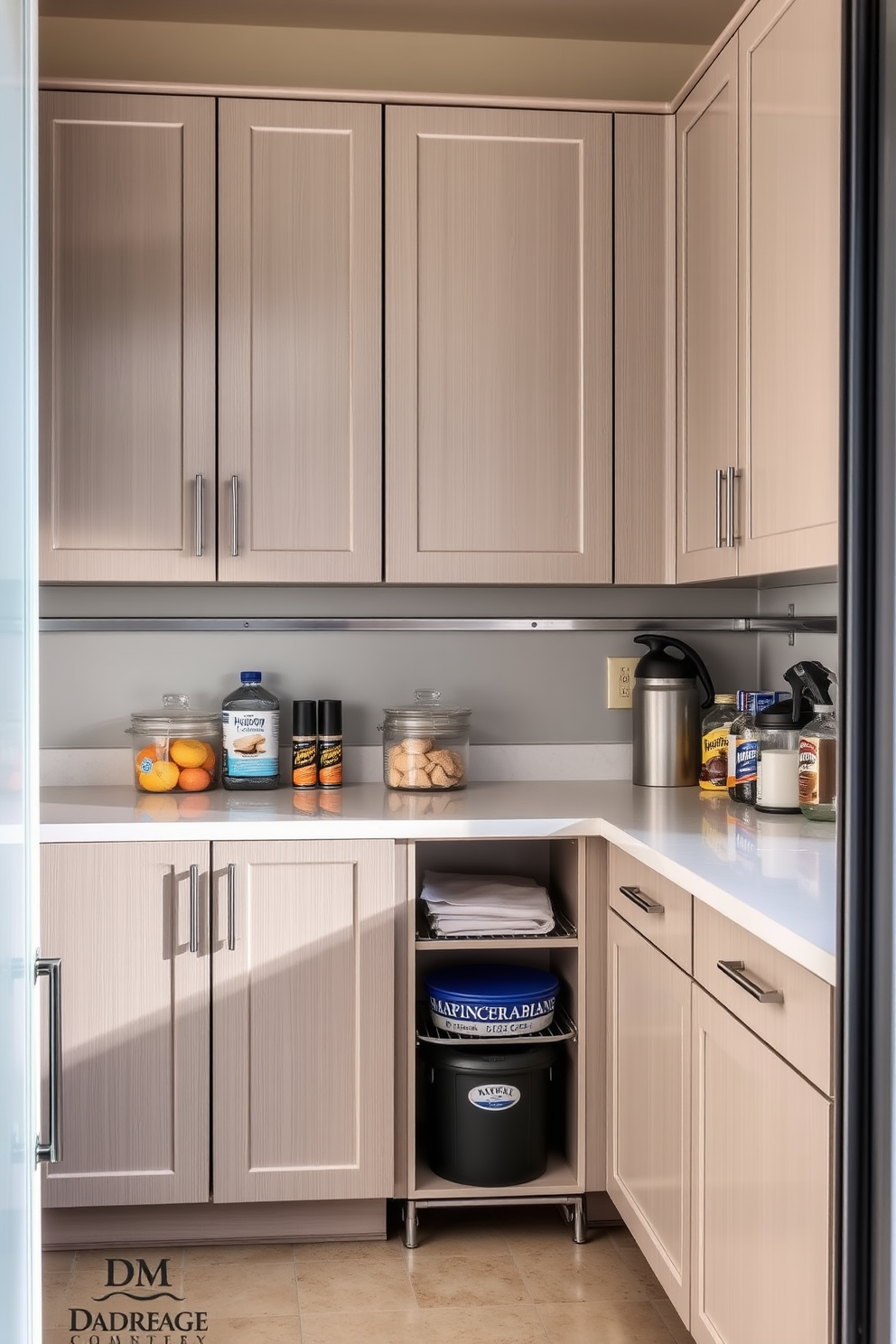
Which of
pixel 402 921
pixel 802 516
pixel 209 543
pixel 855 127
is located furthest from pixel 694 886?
pixel 209 543

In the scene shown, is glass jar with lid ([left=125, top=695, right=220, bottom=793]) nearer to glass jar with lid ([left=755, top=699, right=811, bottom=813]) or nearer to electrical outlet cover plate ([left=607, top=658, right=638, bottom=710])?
electrical outlet cover plate ([left=607, top=658, right=638, bottom=710])

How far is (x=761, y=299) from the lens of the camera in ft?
6.91

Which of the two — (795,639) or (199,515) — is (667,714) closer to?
(795,639)

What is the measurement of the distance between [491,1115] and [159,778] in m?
1.00

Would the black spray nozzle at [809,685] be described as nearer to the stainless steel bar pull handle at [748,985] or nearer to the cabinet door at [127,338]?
the stainless steel bar pull handle at [748,985]

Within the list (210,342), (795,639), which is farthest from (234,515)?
(795,639)

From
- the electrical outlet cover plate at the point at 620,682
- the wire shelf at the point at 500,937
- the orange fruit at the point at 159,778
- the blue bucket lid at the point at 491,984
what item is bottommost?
the blue bucket lid at the point at 491,984

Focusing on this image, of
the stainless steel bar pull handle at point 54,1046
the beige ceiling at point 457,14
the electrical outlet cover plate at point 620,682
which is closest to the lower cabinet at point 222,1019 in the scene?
the electrical outlet cover plate at point 620,682

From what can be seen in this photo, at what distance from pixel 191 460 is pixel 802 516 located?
1290mm

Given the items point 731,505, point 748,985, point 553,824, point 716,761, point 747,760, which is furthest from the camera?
point 716,761

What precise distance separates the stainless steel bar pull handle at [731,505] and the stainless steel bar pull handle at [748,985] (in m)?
0.87

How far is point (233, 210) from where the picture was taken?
258 centimetres

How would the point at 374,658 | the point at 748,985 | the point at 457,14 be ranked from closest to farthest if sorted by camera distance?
the point at 748,985 < the point at 457,14 < the point at 374,658

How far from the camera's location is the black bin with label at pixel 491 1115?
244 centimetres
